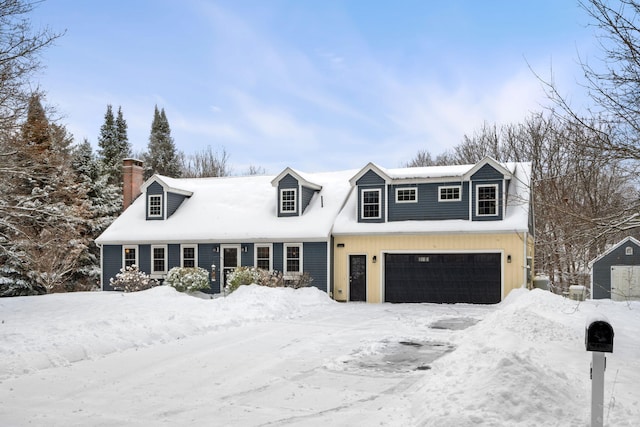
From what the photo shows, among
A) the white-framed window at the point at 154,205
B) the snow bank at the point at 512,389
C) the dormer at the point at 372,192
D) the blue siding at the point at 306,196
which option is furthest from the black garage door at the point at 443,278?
the white-framed window at the point at 154,205

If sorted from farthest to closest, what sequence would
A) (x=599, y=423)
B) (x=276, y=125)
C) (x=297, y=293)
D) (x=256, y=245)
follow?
(x=276, y=125) < (x=256, y=245) < (x=297, y=293) < (x=599, y=423)

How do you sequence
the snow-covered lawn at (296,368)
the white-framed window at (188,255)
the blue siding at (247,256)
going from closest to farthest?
the snow-covered lawn at (296,368) < the blue siding at (247,256) < the white-framed window at (188,255)

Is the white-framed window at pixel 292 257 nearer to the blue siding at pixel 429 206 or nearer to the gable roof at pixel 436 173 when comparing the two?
the gable roof at pixel 436 173

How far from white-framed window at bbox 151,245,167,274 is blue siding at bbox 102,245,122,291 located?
6.32 ft

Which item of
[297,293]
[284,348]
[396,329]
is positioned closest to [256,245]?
[297,293]

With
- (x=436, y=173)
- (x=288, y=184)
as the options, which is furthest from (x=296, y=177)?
(x=436, y=173)

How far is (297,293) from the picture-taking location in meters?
21.6

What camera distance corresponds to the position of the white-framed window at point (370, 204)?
23953 millimetres

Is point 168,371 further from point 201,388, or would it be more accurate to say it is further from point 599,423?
point 599,423

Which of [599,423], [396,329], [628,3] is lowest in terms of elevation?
[396,329]

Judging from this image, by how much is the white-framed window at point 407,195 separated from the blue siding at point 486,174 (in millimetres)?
2482

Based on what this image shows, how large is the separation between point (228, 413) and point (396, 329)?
8.23 m

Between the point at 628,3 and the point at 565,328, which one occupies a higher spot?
the point at 628,3

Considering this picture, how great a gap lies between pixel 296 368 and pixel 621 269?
2298cm
